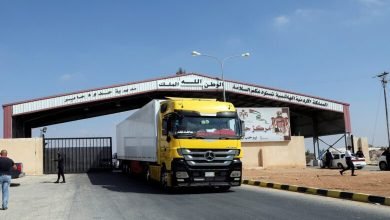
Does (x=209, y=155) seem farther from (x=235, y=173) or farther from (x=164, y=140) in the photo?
(x=164, y=140)

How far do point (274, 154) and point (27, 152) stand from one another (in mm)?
19225

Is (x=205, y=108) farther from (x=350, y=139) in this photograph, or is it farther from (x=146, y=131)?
(x=350, y=139)

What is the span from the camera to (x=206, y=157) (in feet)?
55.5

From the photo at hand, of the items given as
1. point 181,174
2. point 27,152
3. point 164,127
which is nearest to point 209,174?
point 181,174

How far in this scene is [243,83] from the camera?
42.2 meters

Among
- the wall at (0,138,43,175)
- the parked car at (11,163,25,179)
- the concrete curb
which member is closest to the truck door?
the concrete curb

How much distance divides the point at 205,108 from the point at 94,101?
77.5 ft

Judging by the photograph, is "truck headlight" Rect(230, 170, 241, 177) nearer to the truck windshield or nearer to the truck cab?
the truck cab

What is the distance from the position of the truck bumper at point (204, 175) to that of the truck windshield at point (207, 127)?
→ 0.94 meters

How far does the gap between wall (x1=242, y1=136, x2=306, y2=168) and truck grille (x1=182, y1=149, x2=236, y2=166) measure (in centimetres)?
2277

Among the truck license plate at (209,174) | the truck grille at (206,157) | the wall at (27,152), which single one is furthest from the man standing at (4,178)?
the wall at (27,152)

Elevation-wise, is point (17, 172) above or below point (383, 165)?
above

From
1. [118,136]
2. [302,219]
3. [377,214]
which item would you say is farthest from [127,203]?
[118,136]

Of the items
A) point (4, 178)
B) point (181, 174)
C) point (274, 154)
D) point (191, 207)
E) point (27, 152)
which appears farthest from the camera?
point (274, 154)
